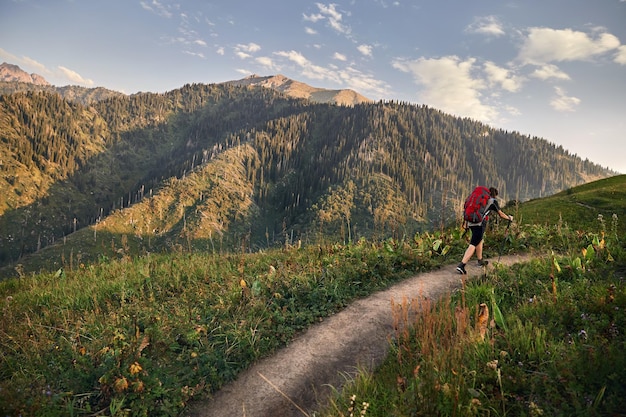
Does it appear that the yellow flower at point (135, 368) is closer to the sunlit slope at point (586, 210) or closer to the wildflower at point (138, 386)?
the wildflower at point (138, 386)

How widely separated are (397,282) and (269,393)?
19.3 ft

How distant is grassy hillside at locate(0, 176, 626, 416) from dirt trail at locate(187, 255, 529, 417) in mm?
348

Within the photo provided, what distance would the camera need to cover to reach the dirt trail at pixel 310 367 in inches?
205

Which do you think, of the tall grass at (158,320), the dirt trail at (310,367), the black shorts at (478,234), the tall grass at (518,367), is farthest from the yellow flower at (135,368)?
the black shorts at (478,234)

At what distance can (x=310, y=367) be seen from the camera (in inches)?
→ 237

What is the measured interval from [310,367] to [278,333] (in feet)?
4.50

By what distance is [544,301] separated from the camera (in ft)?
19.9

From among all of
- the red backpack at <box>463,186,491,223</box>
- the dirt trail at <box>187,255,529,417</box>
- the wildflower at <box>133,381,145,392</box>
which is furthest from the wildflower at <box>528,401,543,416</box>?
the red backpack at <box>463,186,491,223</box>

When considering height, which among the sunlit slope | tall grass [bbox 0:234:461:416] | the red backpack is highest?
the sunlit slope

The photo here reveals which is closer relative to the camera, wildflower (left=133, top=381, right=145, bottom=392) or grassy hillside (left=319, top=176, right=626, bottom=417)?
grassy hillside (left=319, top=176, right=626, bottom=417)

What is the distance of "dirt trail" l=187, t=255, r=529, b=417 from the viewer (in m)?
5.20

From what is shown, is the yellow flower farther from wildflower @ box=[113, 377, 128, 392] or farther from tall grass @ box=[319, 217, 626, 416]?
tall grass @ box=[319, 217, 626, 416]

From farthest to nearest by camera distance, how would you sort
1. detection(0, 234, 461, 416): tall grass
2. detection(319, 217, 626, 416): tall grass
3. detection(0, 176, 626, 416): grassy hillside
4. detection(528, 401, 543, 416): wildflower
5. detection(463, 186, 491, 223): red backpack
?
1. detection(463, 186, 491, 223): red backpack
2. detection(0, 234, 461, 416): tall grass
3. detection(0, 176, 626, 416): grassy hillside
4. detection(319, 217, 626, 416): tall grass
5. detection(528, 401, 543, 416): wildflower

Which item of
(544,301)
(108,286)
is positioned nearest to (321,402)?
(544,301)
